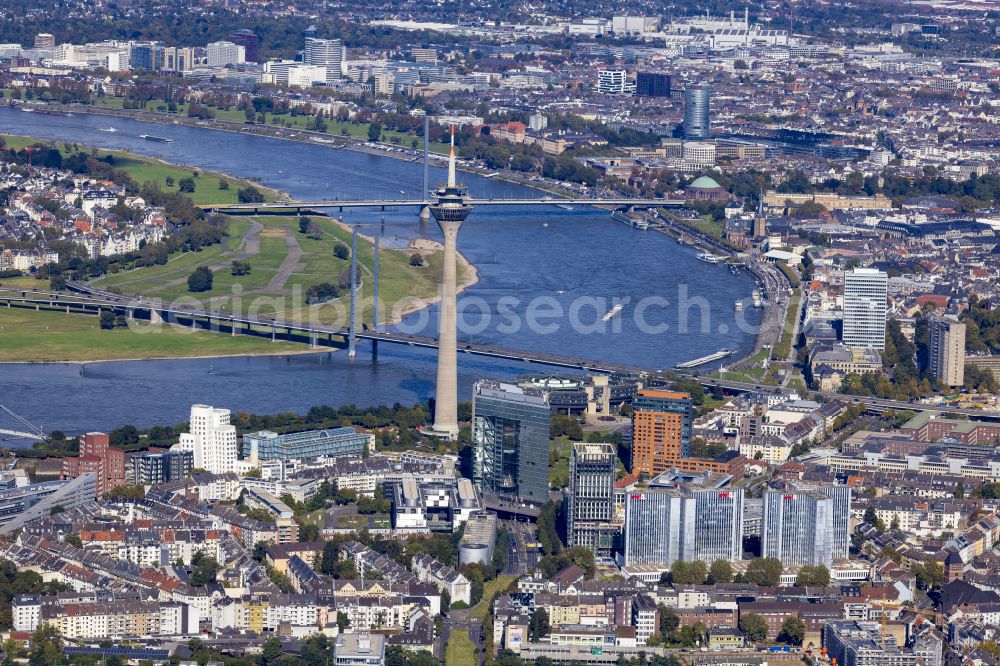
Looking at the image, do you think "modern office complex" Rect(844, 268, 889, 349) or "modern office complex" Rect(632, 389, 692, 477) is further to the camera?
"modern office complex" Rect(844, 268, 889, 349)

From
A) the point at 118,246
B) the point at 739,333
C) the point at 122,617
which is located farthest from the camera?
the point at 118,246

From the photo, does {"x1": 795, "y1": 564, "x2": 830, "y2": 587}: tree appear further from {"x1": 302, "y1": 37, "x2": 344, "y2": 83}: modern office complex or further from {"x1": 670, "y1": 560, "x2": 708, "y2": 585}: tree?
{"x1": 302, "y1": 37, "x2": 344, "y2": 83}: modern office complex

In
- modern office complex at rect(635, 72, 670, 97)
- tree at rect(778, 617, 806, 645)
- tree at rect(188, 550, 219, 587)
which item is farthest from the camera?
modern office complex at rect(635, 72, 670, 97)

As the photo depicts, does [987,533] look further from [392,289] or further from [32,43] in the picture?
[32,43]

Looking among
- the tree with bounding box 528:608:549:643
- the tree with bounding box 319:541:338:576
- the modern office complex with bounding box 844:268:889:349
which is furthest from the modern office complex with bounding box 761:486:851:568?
the modern office complex with bounding box 844:268:889:349

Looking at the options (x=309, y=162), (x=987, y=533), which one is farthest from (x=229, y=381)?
(x=309, y=162)

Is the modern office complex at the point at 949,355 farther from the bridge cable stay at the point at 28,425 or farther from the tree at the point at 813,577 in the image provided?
the bridge cable stay at the point at 28,425

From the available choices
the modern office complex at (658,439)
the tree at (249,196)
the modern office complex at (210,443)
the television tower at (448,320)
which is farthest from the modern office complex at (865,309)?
the tree at (249,196)

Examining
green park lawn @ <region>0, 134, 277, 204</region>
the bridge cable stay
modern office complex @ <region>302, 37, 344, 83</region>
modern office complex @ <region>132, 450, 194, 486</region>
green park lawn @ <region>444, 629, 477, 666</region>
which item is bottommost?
green park lawn @ <region>444, 629, 477, 666</region>
